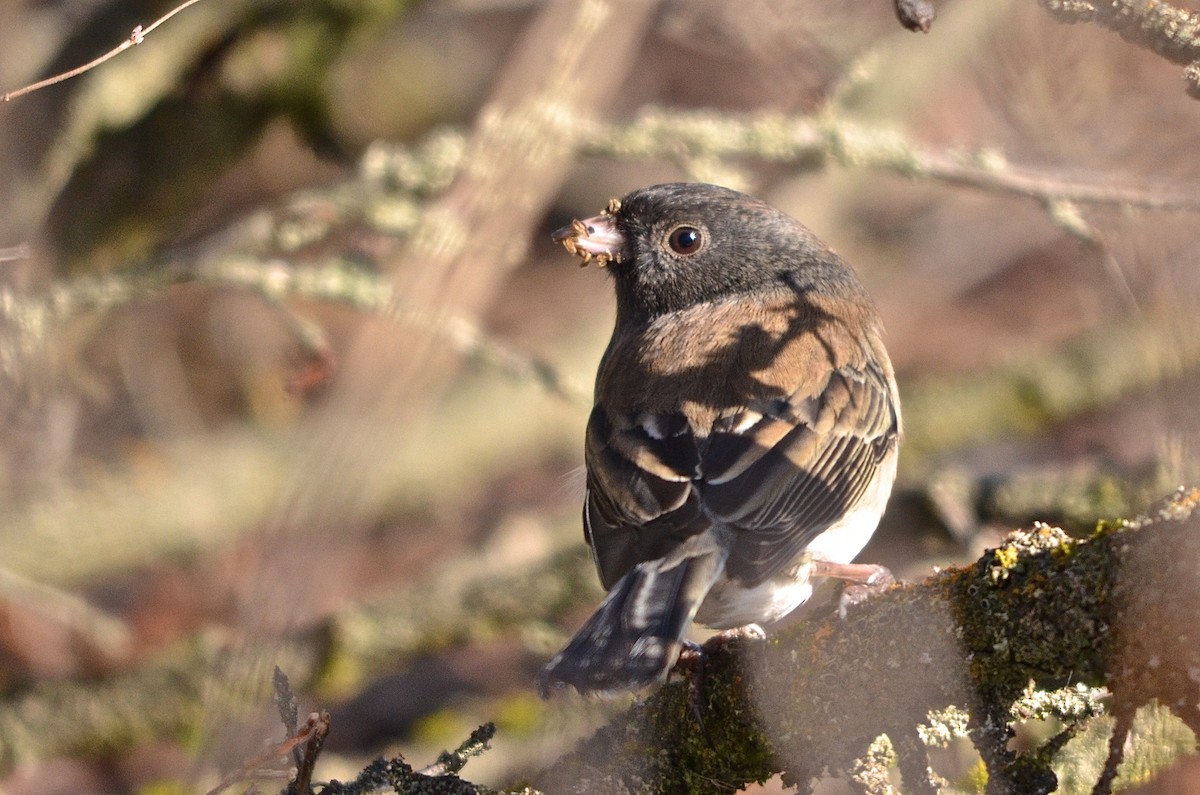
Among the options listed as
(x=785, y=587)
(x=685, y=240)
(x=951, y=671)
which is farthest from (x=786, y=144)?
(x=951, y=671)

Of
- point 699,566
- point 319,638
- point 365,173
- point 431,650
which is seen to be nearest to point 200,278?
point 365,173

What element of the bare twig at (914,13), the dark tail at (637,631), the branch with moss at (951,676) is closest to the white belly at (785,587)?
the dark tail at (637,631)

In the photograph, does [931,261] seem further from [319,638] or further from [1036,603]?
[1036,603]

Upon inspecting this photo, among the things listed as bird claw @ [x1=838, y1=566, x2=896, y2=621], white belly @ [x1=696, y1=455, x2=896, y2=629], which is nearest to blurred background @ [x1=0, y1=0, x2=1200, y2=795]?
bird claw @ [x1=838, y1=566, x2=896, y2=621]

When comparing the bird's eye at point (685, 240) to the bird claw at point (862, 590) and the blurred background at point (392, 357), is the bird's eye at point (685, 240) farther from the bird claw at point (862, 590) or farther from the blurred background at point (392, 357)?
the bird claw at point (862, 590)

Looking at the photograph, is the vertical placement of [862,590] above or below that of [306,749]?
below

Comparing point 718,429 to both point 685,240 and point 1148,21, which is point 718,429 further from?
point 1148,21
